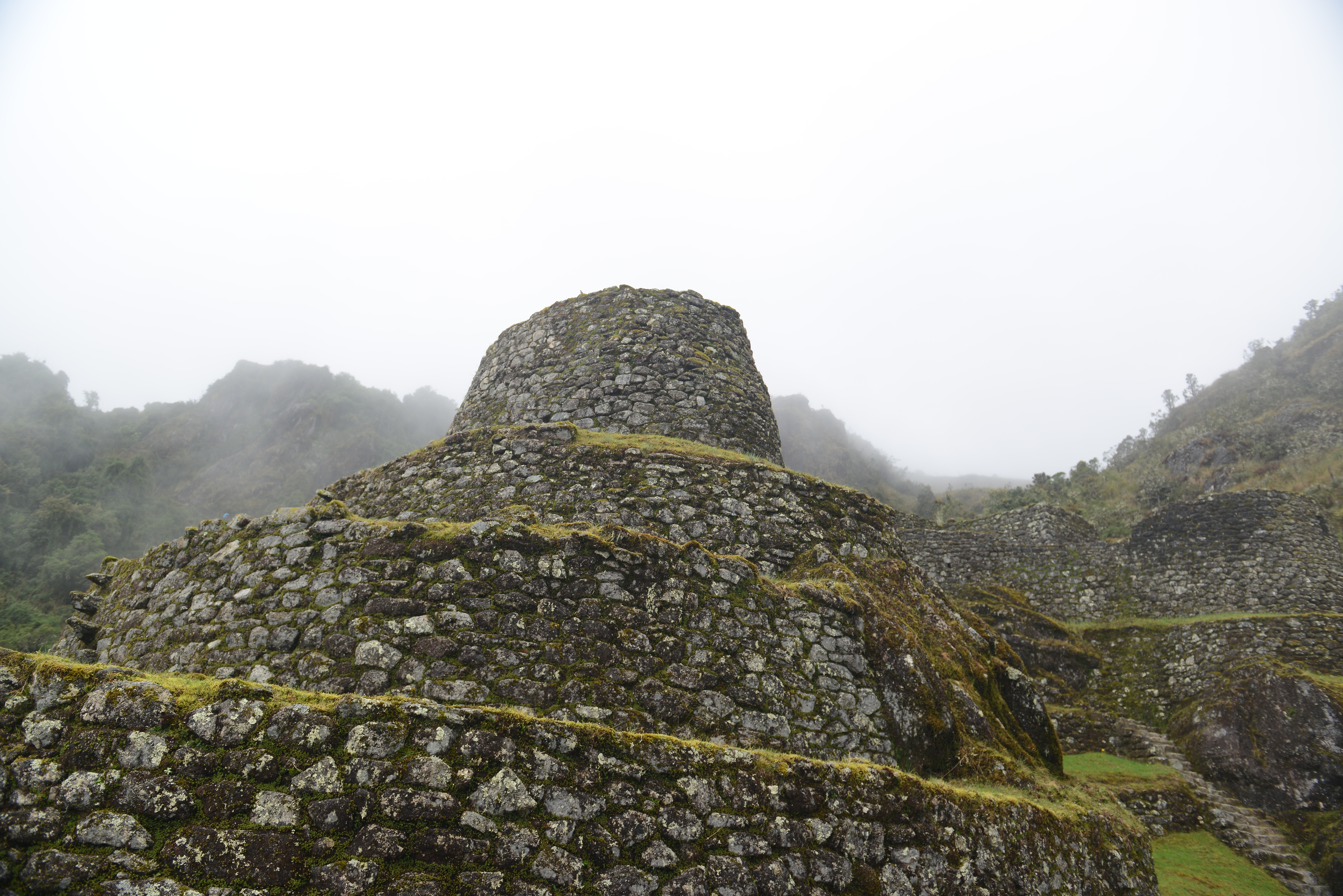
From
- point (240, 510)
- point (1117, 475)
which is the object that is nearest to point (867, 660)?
point (1117, 475)

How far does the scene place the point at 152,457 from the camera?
43406 mm

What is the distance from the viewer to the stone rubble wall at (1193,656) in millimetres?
11938

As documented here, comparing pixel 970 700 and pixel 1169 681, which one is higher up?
pixel 970 700

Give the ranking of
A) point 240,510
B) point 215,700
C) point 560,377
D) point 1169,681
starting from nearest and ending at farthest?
point 215,700
point 560,377
point 1169,681
point 240,510

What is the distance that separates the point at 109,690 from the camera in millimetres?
2791

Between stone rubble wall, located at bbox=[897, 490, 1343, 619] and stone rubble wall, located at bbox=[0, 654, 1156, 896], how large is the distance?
499 inches

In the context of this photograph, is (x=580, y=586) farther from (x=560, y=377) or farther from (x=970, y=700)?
(x=560, y=377)

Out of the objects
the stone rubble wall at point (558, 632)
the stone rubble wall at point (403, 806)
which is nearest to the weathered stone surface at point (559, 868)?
the stone rubble wall at point (403, 806)

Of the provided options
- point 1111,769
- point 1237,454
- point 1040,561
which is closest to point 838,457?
point 1237,454

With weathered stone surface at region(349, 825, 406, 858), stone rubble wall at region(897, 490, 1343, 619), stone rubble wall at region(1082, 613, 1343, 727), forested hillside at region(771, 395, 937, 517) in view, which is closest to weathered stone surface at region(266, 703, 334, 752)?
weathered stone surface at region(349, 825, 406, 858)

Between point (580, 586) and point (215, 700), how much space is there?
106 inches

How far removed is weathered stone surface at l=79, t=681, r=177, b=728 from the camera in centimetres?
272

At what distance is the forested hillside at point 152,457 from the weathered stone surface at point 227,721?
43.8ft

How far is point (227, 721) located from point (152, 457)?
55898mm
